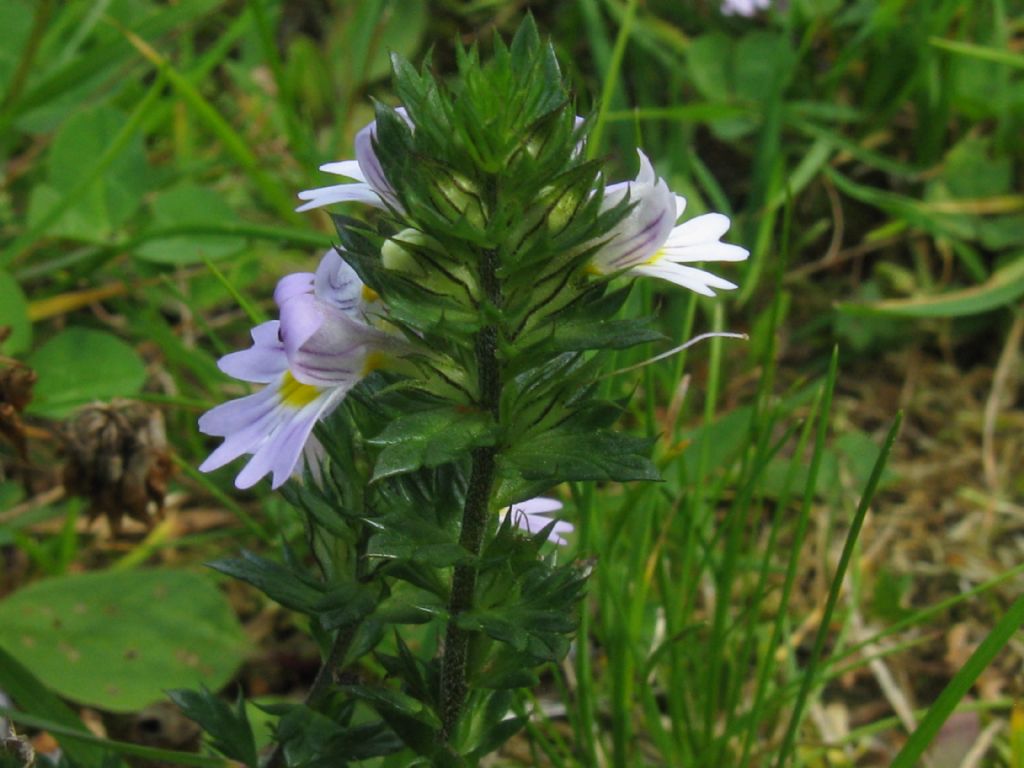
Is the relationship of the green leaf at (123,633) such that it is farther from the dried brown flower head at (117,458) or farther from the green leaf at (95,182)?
the green leaf at (95,182)

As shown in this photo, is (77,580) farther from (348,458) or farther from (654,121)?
(654,121)

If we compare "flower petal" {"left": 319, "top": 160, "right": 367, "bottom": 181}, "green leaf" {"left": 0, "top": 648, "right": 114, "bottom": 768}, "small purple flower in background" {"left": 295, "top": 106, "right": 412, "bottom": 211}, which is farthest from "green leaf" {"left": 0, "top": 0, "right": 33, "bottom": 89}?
"small purple flower in background" {"left": 295, "top": 106, "right": 412, "bottom": 211}

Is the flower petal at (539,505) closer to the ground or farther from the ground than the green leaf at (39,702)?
farther from the ground

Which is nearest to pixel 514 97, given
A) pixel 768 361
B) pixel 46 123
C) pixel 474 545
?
pixel 474 545

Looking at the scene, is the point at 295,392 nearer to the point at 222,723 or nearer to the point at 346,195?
the point at 346,195

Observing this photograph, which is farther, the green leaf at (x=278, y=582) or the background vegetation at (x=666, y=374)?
the background vegetation at (x=666, y=374)

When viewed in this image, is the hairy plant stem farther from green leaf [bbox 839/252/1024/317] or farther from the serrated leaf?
green leaf [bbox 839/252/1024/317]

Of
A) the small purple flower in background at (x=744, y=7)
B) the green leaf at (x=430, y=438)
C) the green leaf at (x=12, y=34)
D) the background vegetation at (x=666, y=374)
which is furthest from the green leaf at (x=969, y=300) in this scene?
the green leaf at (x=12, y=34)
